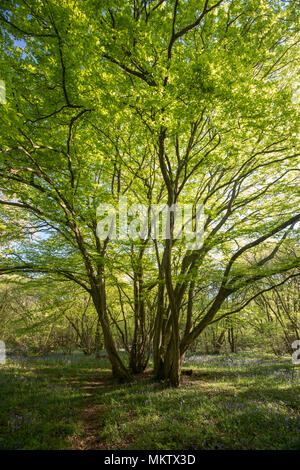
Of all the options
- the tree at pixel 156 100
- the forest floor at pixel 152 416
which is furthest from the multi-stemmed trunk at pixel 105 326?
the forest floor at pixel 152 416

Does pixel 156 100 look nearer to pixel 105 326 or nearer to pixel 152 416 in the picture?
pixel 152 416

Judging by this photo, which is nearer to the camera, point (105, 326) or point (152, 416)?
point (152, 416)

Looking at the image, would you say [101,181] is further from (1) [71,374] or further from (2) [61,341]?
(2) [61,341]

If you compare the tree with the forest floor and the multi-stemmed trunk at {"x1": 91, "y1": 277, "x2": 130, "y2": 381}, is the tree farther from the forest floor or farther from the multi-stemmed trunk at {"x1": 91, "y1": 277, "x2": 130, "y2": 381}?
the forest floor

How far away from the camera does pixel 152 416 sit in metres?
A: 4.41

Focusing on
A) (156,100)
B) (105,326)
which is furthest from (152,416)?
(156,100)

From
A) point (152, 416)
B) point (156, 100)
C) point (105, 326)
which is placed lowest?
point (152, 416)

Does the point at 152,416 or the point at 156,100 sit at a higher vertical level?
the point at 156,100

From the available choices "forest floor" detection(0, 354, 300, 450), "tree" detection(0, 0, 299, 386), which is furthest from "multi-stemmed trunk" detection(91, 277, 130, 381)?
"forest floor" detection(0, 354, 300, 450)

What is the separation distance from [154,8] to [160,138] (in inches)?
123

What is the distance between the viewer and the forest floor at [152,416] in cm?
341

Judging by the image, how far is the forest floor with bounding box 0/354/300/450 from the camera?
3408 mm

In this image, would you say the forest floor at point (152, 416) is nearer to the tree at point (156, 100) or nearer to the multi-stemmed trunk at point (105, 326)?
the multi-stemmed trunk at point (105, 326)

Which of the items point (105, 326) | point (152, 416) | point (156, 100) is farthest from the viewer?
point (105, 326)
